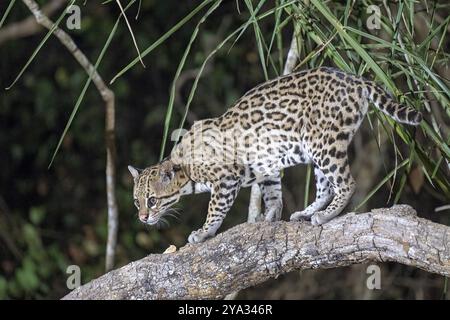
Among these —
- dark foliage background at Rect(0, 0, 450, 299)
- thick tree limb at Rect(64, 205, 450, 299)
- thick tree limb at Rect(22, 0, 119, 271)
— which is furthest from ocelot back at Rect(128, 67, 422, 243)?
dark foliage background at Rect(0, 0, 450, 299)

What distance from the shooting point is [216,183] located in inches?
289

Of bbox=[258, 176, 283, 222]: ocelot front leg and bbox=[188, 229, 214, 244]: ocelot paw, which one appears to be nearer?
bbox=[188, 229, 214, 244]: ocelot paw

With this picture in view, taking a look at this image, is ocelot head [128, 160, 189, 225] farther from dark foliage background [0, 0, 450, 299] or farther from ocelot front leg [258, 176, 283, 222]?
dark foliage background [0, 0, 450, 299]

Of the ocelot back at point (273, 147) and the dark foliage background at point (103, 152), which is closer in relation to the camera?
the ocelot back at point (273, 147)

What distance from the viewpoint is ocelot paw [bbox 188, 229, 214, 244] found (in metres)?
7.07

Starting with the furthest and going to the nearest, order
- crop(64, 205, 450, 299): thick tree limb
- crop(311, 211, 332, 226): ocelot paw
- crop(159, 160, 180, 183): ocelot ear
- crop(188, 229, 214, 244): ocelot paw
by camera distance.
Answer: crop(159, 160, 180, 183): ocelot ear, crop(188, 229, 214, 244): ocelot paw, crop(311, 211, 332, 226): ocelot paw, crop(64, 205, 450, 299): thick tree limb

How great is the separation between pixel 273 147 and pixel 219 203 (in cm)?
49

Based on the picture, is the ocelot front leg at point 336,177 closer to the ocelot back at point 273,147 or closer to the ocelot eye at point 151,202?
the ocelot back at point 273,147

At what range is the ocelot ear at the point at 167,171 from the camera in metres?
7.42

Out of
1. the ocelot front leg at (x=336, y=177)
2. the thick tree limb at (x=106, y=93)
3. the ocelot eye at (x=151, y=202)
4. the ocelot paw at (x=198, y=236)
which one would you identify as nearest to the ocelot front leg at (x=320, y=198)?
the ocelot front leg at (x=336, y=177)

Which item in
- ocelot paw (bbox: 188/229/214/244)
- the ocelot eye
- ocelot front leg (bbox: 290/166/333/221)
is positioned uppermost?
the ocelot eye

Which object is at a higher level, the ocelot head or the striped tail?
the ocelot head

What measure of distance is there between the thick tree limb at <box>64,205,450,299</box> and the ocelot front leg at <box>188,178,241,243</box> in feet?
1.64

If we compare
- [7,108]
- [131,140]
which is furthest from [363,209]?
[7,108]
